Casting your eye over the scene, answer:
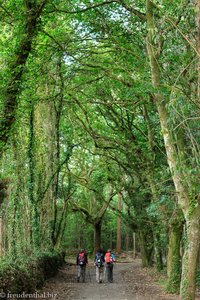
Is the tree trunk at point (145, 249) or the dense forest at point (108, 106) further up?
the dense forest at point (108, 106)

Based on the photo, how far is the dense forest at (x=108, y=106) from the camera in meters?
9.97

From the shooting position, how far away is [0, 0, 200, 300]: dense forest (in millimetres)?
9969

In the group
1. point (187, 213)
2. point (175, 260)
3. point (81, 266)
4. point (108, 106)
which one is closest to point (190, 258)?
point (187, 213)

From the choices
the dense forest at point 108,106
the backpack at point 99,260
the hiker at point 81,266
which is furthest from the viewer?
the hiker at point 81,266

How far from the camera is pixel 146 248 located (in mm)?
27688

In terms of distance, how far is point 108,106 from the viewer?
19.6 metres

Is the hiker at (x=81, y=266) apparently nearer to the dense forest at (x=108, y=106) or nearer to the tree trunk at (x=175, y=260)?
the dense forest at (x=108, y=106)

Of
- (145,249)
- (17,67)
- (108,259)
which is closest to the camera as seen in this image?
(17,67)

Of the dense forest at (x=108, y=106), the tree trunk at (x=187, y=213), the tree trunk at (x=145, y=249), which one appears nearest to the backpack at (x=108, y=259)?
the dense forest at (x=108, y=106)

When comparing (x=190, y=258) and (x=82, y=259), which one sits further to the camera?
(x=82, y=259)

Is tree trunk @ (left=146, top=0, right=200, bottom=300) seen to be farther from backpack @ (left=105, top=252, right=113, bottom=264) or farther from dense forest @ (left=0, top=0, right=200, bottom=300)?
backpack @ (left=105, top=252, right=113, bottom=264)

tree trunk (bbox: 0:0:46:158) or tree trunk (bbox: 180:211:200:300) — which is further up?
tree trunk (bbox: 0:0:46:158)

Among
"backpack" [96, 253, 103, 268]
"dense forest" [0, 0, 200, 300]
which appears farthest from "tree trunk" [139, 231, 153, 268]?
"backpack" [96, 253, 103, 268]

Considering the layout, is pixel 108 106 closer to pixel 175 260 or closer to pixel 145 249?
pixel 175 260
